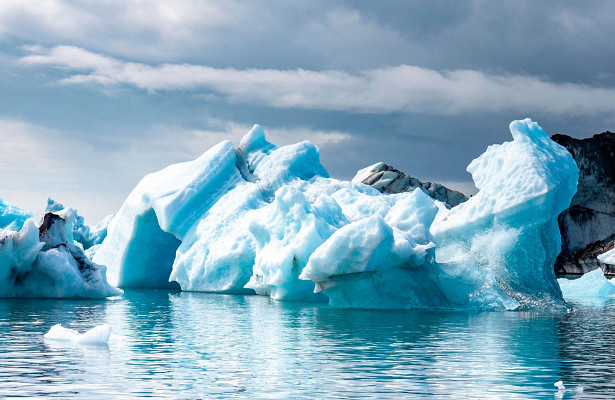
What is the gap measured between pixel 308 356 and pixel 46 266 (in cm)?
1178

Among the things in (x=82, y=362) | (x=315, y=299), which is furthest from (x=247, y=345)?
(x=315, y=299)

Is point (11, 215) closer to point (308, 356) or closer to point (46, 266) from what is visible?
point (46, 266)

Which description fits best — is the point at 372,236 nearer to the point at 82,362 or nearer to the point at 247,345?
the point at 247,345

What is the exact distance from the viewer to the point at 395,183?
4009cm

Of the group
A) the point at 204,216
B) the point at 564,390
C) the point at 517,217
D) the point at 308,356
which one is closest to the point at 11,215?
the point at 204,216

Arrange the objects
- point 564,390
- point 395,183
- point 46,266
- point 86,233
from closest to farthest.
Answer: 1. point 564,390
2. point 46,266
3. point 395,183
4. point 86,233

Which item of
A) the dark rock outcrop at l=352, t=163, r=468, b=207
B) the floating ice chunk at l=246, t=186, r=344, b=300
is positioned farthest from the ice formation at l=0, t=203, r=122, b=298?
the dark rock outcrop at l=352, t=163, r=468, b=207

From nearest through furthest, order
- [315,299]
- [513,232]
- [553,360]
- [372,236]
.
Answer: [553,360] → [372,236] → [513,232] → [315,299]

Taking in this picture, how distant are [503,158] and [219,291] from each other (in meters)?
10.8

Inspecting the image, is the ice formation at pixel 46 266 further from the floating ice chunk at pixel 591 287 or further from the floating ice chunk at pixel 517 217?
the floating ice chunk at pixel 591 287

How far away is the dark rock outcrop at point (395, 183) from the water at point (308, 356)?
24324mm

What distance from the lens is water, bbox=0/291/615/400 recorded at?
6.96 meters

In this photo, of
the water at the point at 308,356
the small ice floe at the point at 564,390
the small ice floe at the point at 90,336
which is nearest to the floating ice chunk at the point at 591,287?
the water at the point at 308,356

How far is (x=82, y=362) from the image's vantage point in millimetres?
8484
